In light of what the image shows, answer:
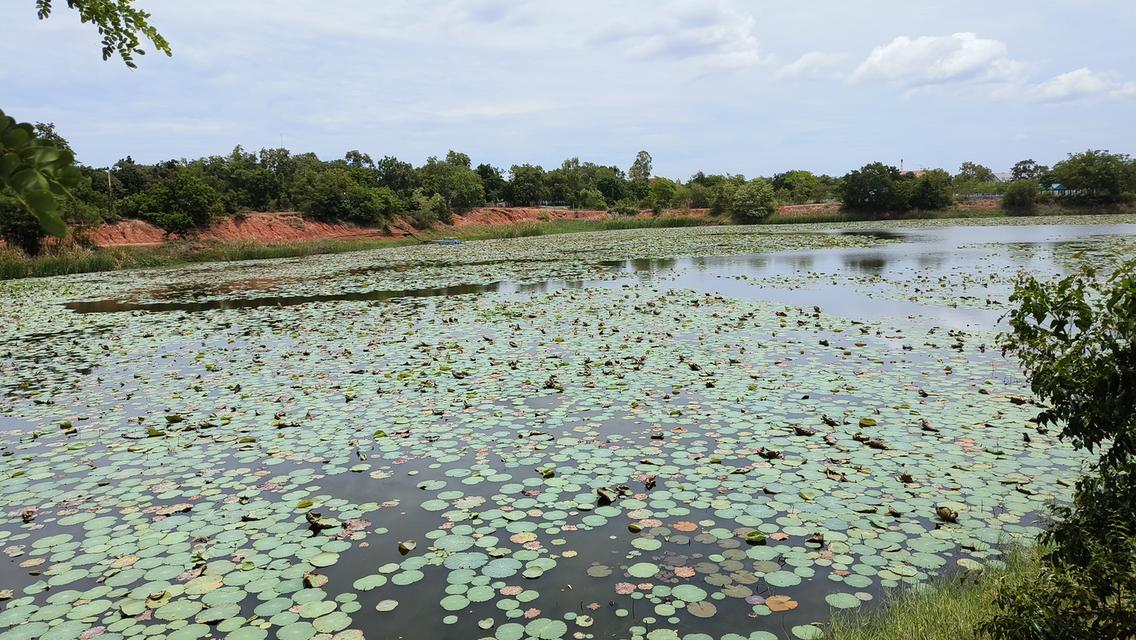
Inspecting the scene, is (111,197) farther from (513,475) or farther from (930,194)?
(930,194)

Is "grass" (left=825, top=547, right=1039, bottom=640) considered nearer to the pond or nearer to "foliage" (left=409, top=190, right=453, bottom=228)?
the pond

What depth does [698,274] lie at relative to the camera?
75.2ft

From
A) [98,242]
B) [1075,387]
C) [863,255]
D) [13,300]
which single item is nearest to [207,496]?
[1075,387]

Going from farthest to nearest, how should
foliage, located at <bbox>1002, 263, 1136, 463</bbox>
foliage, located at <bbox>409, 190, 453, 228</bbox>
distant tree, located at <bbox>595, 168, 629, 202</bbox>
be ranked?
distant tree, located at <bbox>595, 168, 629, 202</bbox> < foliage, located at <bbox>409, 190, 453, 228</bbox> < foliage, located at <bbox>1002, 263, 1136, 463</bbox>

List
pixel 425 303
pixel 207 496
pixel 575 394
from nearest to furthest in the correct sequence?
1. pixel 207 496
2. pixel 575 394
3. pixel 425 303

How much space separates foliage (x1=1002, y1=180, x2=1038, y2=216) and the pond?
7144 cm

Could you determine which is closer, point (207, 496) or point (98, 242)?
point (207, 496)

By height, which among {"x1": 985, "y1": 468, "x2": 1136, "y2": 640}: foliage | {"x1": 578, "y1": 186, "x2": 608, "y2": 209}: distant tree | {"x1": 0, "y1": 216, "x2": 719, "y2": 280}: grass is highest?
{"x1": 578, "y1": 186, "x2": 608, "y2": 209}: distant tree

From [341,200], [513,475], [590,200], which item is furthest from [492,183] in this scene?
[513,475]

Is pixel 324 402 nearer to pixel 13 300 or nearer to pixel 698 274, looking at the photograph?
pixel 698 274

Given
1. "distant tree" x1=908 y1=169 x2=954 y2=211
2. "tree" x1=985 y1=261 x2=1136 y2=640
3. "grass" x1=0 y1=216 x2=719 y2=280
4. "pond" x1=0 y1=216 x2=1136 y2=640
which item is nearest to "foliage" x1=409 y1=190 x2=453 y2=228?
"grass" x1=0 y1=216 x2=719 y2=280

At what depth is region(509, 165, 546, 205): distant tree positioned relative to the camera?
89375 millimetres

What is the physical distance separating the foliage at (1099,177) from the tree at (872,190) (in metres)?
16.6

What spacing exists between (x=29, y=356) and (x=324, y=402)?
24.3ft
